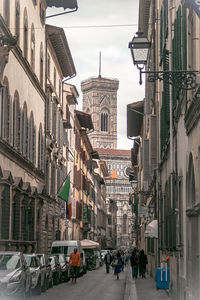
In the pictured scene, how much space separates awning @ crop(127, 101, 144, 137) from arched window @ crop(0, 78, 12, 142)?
28.4m

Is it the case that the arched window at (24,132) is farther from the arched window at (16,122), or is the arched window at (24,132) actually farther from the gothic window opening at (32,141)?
the gothic window opening at (32,141)

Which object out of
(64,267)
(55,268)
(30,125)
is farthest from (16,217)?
(30,125)

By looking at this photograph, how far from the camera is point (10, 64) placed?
3108 centimetres

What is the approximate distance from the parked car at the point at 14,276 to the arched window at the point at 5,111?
8875 mm

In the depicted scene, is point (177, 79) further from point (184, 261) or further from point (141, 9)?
point (141, 9)

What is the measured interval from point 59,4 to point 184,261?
28437mm

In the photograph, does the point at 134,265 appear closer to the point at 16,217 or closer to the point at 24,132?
the point at 16,217

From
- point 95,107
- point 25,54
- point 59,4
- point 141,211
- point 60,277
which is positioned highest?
point 95,107

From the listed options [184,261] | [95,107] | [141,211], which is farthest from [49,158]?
[95,107]

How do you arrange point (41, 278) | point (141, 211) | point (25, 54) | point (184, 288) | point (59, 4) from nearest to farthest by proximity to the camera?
point (184, 288) < point (41, 278) < point (25, 54) < point (141, 211) < point (59, 4)

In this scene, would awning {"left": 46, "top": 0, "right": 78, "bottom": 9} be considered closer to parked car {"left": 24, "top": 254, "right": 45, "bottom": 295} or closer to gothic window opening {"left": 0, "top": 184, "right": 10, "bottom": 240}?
gothic window opening {"left": 0, "top": 184, "right": 10, "bottom": 240}

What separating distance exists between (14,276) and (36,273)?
4.28m

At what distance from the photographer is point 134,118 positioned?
210ft

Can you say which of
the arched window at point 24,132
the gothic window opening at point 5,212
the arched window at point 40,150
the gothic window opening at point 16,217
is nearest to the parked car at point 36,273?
the gothic window opening at point 5,212
